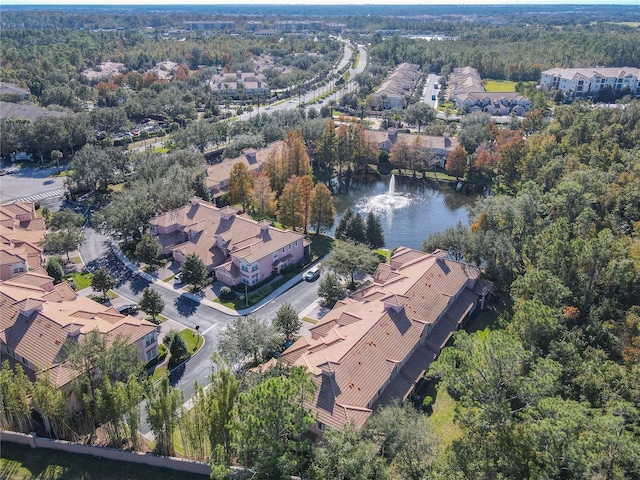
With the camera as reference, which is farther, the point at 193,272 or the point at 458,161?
the point at 458,161

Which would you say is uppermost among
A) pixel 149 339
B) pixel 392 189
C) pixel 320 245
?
pixel 149 339

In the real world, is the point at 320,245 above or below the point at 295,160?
below

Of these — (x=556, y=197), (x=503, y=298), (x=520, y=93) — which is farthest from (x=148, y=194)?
(x=520, y=93)

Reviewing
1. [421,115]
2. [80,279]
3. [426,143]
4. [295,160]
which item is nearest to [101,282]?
[80,279]

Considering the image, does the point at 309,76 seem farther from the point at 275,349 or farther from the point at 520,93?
the point at 275,349

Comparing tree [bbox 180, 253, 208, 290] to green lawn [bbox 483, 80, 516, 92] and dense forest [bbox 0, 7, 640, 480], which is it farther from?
green lawn [bbox 483, 80, 516, 92]

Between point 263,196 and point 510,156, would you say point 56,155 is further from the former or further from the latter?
point 510,156
